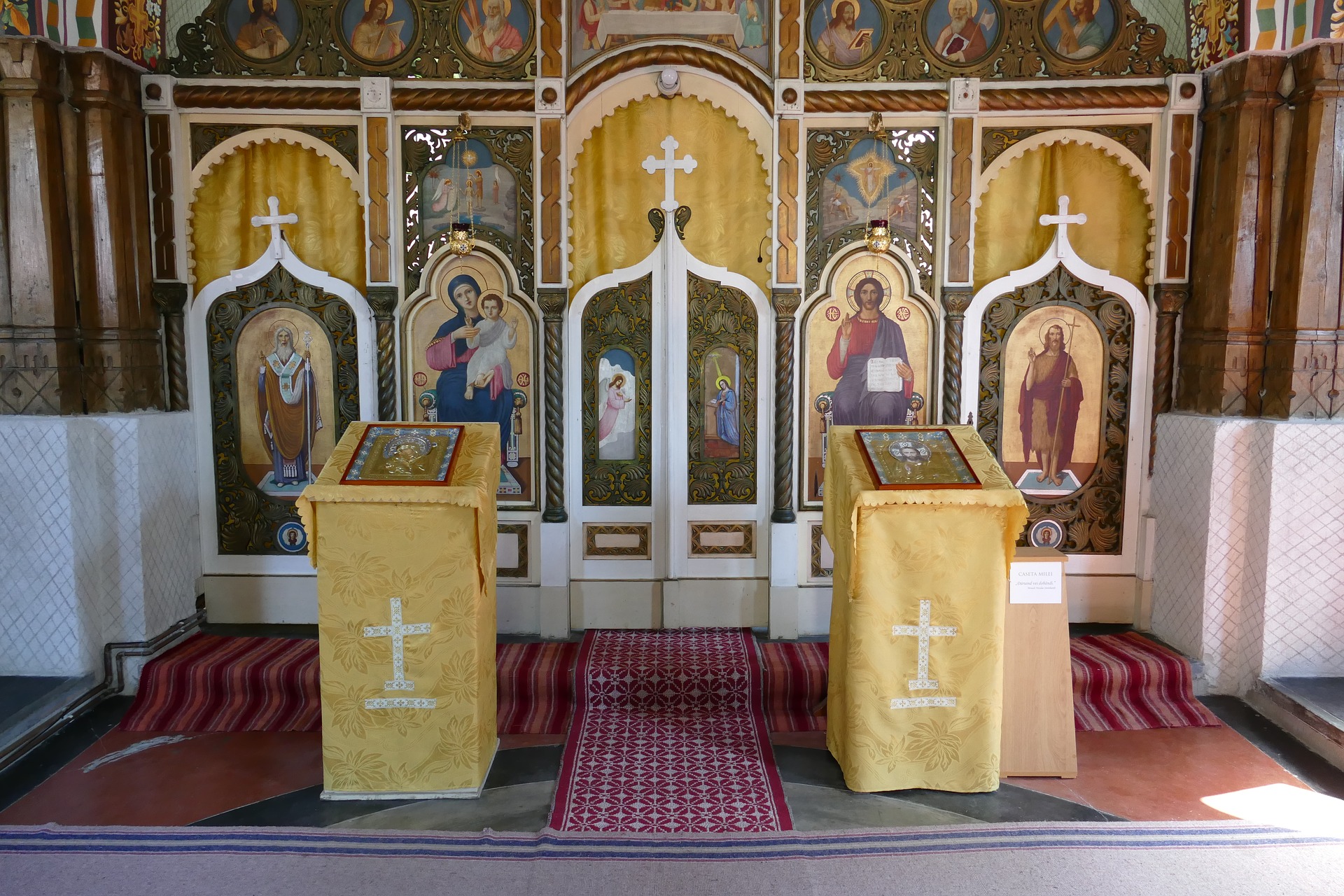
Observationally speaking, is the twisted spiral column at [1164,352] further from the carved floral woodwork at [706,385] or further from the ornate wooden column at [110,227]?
the ornate wooden column at [110,227]

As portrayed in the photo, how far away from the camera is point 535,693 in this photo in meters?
4.33

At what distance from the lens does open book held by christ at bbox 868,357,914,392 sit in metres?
4.91

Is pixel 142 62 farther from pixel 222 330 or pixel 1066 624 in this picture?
pixel 1066 624

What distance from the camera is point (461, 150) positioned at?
4754 mm

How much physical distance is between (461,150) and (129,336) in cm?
202

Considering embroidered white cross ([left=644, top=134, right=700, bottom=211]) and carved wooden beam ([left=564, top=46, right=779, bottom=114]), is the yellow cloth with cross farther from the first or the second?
carved wooden beam ([left=564, top=46, right=779, bottom=114])

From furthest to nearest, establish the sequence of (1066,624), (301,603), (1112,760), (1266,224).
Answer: (301,603)
(1266,224)
(1112,760)
(1066,624)

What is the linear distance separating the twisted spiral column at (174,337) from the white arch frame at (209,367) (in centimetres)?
4

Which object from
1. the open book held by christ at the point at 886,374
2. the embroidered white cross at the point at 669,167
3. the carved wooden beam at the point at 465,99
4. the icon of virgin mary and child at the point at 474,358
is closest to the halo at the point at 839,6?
the embroidered white cross at the point at 669,167

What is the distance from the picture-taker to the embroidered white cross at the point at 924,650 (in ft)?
11.2

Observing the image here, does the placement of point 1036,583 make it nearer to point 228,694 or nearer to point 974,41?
point 974,41

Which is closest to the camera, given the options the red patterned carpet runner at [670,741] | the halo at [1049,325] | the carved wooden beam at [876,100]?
the red patterned carpet runner at [670,741]

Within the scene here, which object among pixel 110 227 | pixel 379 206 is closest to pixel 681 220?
pixel 379 206

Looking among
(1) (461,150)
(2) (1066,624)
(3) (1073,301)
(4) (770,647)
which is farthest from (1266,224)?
(1) (461,150)
